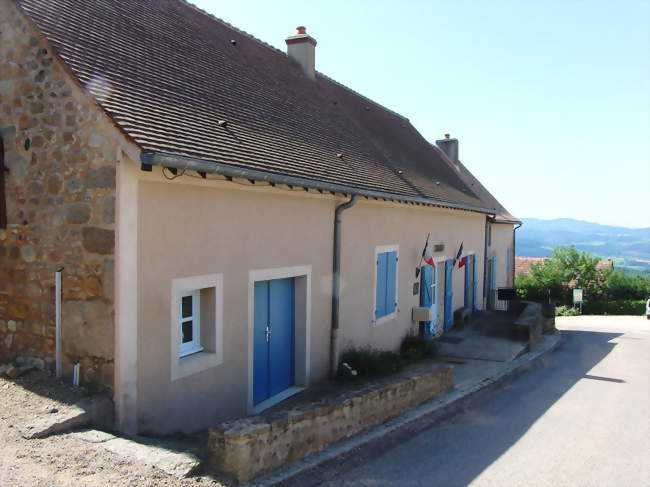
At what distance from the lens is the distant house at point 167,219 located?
5.47 metres

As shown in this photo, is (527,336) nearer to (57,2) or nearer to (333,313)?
(333,313)

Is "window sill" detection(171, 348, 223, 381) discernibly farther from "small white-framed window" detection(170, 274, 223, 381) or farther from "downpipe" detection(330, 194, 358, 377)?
"downpipe" detection(330, 194, 358, 377)

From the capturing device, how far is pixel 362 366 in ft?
30.6

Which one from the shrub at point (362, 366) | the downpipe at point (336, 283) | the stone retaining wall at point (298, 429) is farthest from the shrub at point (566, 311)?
the stone retaining wall at point (298, 429)

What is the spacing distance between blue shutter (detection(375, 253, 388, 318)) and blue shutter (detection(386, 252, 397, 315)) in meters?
0.15

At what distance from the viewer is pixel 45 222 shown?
5949 mm

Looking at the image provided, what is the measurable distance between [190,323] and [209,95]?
3177 mm

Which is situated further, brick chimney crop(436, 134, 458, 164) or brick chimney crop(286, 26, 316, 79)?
brick chimney crop(436, 134, 458, 164)

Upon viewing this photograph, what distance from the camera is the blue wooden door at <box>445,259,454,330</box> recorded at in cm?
1479

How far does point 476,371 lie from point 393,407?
13.1ft

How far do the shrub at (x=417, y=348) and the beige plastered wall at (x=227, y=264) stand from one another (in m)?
1.45

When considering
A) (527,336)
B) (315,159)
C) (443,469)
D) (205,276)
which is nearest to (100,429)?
(205,276)

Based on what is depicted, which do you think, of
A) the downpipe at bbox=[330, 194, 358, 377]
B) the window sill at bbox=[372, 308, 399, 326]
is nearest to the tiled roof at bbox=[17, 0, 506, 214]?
the downpipe at bbox=[330, 194, 358, 377]

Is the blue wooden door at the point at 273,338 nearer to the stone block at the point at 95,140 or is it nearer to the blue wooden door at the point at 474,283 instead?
the stone block at the point at 95,140
